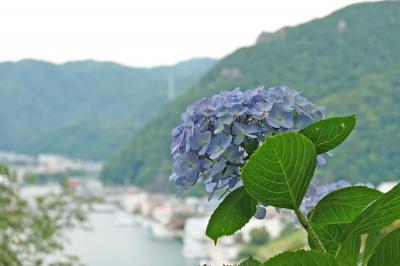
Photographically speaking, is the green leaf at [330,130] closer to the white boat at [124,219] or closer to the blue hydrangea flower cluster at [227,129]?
the blue hydrangea flower cluster at [227,129]

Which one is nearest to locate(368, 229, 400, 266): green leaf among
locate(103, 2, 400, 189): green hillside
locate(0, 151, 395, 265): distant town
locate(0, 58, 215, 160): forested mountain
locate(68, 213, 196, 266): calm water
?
locate(68, 213, 196, 266): calm water

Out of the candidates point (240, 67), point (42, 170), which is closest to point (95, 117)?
point (42, 170)

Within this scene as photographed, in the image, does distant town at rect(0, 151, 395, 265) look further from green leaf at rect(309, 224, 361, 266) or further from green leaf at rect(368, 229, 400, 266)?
green leaf at rect(368, 229, 400, 266)

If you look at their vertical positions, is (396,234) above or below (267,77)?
below

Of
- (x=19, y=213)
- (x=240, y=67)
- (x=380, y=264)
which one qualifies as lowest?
(x=380, y=264)

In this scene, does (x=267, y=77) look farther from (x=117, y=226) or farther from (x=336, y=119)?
(x=336, y=119)

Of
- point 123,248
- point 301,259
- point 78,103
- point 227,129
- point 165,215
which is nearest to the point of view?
point 301,259

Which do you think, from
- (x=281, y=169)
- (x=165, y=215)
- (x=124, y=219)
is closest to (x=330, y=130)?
(x=281, y=169)

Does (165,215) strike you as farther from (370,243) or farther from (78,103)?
(78,103)
